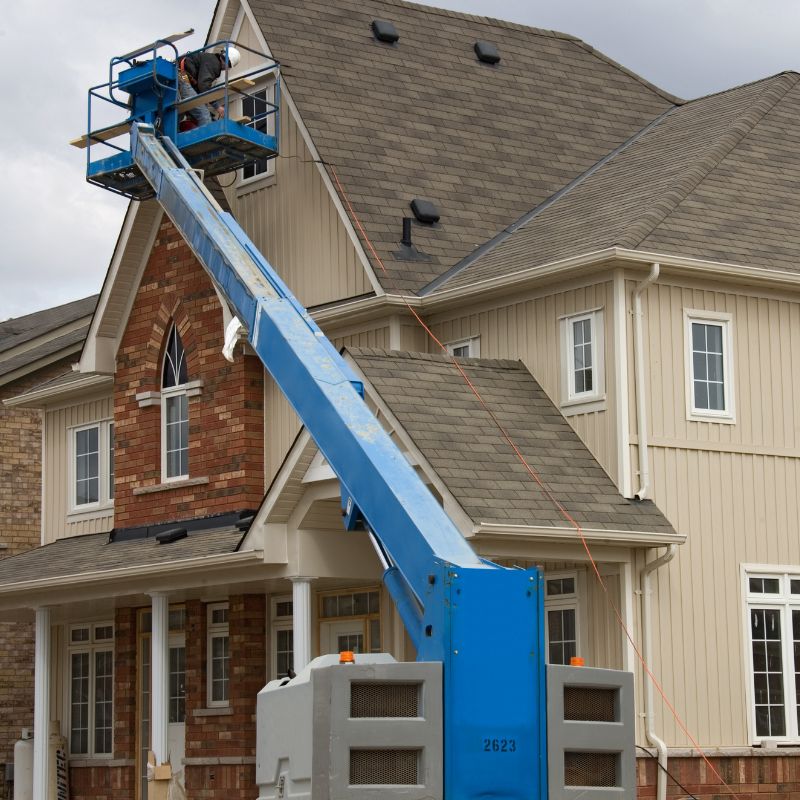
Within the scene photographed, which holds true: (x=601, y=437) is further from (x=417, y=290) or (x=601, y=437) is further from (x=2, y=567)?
(x=2, y=567)

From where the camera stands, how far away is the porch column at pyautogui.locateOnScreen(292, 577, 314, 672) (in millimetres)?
19906

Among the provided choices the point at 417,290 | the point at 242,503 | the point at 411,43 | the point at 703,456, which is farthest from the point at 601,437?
the point at 411,43

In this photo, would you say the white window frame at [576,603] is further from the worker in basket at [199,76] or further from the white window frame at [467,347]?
the worker in basket at [199,76]

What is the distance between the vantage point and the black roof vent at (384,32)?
27.1 meters

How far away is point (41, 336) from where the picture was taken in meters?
34.5

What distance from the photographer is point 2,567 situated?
27.2 m

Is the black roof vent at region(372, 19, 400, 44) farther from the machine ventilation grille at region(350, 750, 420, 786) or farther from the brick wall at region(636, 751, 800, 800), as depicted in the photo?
the machine ventilation grille at region(350, 750, 420, 786)

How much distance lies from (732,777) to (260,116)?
11952mm

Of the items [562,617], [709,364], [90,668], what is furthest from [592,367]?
[90,668]

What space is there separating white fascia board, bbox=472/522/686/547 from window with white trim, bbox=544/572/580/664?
Result: 1264 millimetres

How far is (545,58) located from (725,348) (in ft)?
33.2

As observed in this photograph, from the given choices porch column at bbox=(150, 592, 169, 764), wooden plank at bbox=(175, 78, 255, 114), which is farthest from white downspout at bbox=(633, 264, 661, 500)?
porch column at bbox=(150, 592, 169, 764)

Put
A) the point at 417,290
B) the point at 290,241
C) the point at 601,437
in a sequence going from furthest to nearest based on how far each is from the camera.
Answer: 1. the point at 290,241
2. the point at 417,290
3. the point at 601,437

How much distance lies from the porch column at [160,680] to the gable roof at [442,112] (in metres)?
5.40
